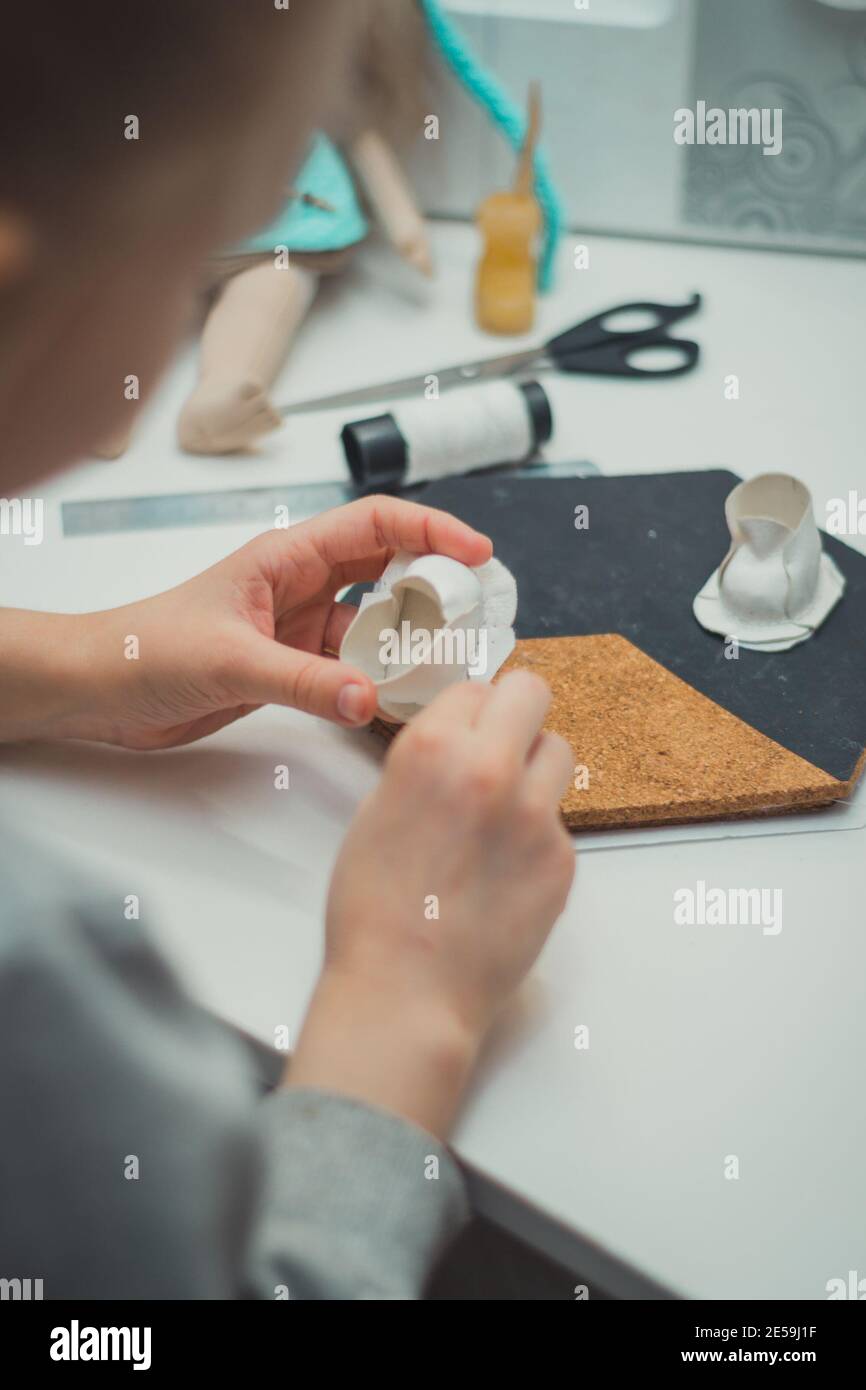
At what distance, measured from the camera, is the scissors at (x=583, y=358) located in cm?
117

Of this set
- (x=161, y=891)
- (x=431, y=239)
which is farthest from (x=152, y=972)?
(x=431, y=239)

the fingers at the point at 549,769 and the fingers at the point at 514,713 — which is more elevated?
the fingers at the point at 514,713

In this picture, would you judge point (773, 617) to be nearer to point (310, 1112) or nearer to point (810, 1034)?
point (810, 1034)

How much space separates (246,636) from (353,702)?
82 millimetres

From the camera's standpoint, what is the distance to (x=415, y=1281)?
54 centimetres

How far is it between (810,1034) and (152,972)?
0.35 meters

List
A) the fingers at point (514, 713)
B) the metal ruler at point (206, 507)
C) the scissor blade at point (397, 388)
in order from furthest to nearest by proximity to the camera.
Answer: the scissor blade at point (397, 388)
the metal ruler at point (206, 507)
the fingers at point (514, 713)

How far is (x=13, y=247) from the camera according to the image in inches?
13.2

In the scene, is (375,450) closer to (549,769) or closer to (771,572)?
(771,572)

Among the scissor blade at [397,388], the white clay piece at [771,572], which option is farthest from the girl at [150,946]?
the scissor blade at [397,388]

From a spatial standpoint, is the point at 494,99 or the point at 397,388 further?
the point at 494,99

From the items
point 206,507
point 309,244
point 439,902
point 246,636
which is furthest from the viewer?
point 309,244

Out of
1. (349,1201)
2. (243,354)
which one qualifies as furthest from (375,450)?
(349,1201)

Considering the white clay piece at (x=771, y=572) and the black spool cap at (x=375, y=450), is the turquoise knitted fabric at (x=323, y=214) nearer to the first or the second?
the black spool cap at (x=375, y=450)
